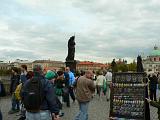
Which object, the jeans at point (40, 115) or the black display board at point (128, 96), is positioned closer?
the jeans at point (40, 115)

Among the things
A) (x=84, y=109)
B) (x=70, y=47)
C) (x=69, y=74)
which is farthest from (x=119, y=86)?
(x=70, y=47)

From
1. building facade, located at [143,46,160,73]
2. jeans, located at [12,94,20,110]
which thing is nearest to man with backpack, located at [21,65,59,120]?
jeans, located at [12,94,20,110]

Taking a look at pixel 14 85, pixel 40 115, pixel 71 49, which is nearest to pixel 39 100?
pixel 40 115

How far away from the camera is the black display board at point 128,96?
835 cm

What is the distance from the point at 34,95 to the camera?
20.6ft

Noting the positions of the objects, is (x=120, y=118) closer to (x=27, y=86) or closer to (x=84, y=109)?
(x=84, y=109)

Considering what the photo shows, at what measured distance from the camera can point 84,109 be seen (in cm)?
1029

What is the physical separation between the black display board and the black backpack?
2684 mm

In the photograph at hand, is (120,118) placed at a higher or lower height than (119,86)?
lower

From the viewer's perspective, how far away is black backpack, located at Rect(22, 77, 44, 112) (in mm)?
6277

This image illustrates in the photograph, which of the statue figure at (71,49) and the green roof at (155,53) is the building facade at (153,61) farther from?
the statue figure at (71,49)

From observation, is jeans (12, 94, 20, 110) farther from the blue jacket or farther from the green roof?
the green roof

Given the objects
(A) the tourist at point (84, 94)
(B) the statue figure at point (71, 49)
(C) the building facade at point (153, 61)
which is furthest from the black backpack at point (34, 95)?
(C) the building facade at point (153, 61)

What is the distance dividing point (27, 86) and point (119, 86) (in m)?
2.77
